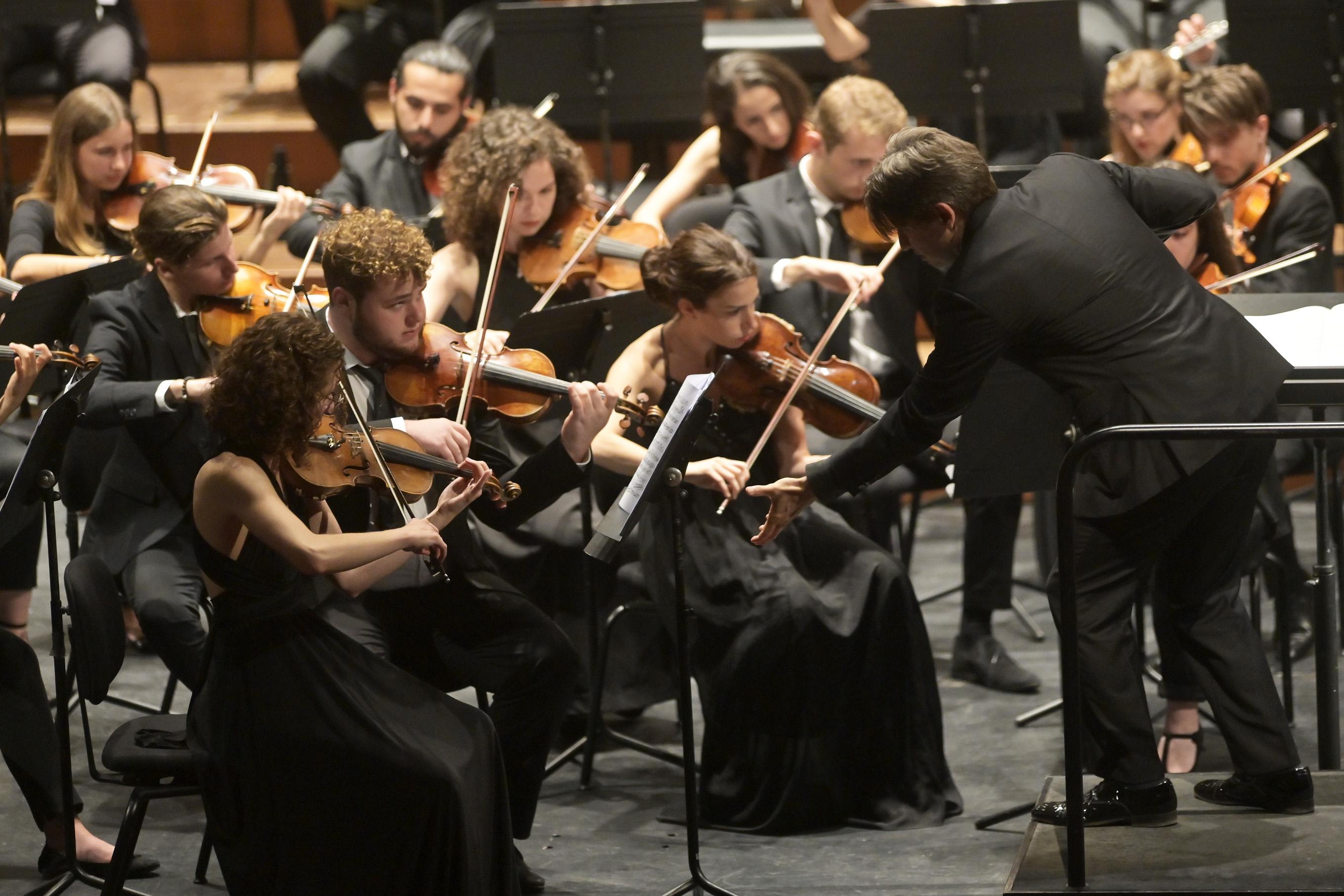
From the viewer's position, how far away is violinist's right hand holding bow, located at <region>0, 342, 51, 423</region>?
292 cm

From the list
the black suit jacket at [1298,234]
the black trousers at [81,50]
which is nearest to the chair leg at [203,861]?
the black suit jacket at [1298,234]

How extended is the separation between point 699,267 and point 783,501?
53 centimetres

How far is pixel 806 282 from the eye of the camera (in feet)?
13.3

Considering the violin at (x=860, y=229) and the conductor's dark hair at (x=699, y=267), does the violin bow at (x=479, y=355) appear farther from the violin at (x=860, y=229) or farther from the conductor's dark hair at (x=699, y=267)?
the violin at (x=860, y=229)

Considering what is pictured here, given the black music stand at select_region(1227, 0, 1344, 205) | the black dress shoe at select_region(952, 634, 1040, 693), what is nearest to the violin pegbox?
the black dress shoe at select_region(952, 634, 1040, 693)

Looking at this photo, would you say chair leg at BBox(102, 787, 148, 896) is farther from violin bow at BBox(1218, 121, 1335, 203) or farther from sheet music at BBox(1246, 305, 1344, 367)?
violin bow at BBox(1218, 121, 1335, 203)

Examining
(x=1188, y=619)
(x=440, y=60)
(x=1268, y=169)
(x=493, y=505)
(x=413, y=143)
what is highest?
(x=440, y=60)

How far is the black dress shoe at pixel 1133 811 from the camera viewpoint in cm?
273

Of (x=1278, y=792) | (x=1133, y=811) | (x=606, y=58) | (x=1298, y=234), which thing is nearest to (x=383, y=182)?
(x=606, y=58)

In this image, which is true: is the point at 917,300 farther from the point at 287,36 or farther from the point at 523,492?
the point at 287,36

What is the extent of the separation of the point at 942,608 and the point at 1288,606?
1109mm

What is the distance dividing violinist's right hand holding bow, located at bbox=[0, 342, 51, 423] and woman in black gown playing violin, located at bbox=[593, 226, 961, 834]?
1.03 meters

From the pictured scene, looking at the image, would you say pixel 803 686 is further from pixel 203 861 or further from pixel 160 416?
pixel 160 416

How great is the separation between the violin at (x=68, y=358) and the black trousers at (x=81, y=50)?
8.62ft
